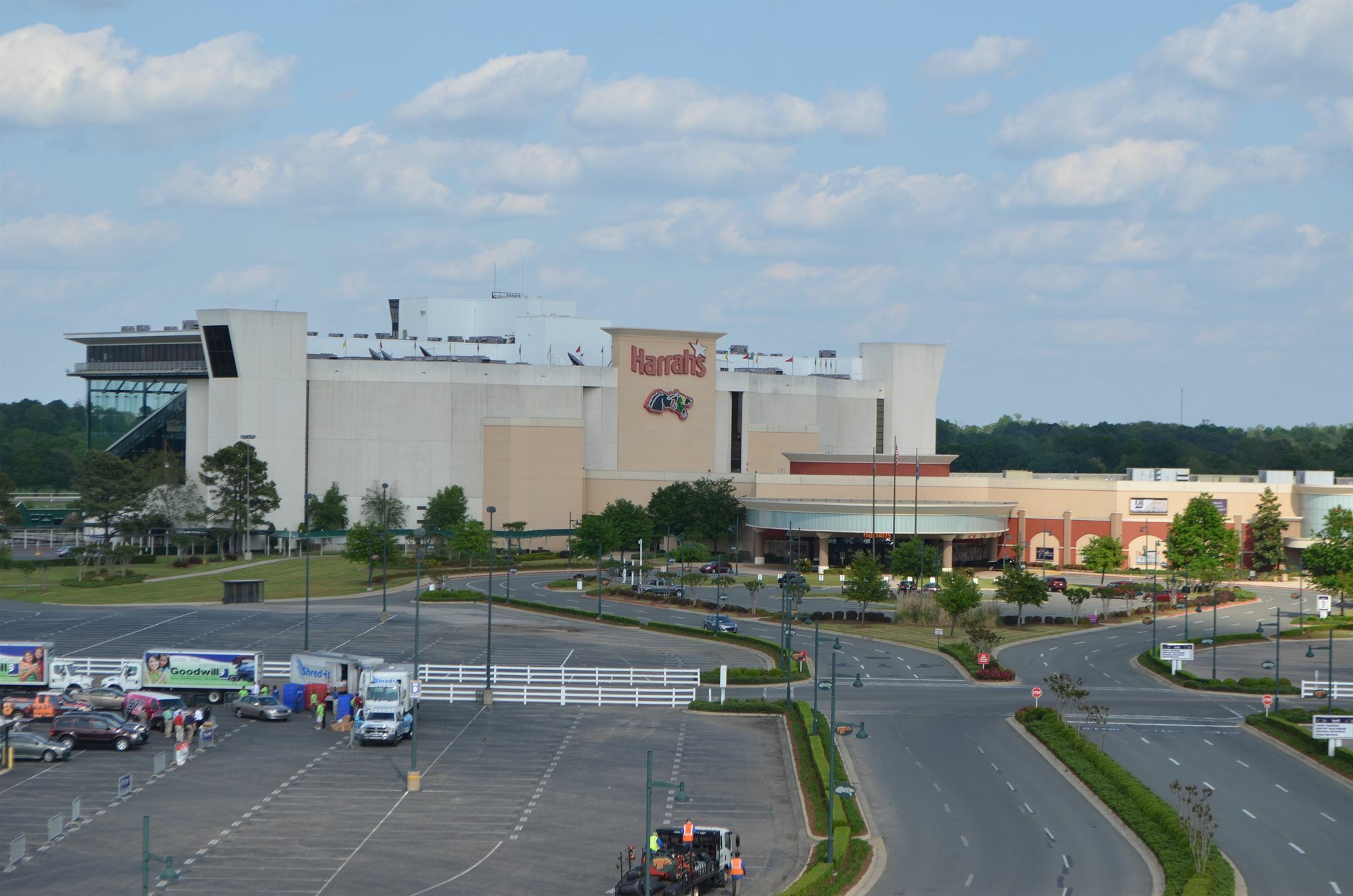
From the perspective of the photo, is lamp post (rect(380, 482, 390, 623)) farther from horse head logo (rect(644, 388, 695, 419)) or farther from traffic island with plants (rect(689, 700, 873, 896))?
traffic island with plants (rect(689, 700, 873, 896))

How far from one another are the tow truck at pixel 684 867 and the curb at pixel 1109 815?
37.8 feet

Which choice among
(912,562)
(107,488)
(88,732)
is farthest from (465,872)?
(107,488)

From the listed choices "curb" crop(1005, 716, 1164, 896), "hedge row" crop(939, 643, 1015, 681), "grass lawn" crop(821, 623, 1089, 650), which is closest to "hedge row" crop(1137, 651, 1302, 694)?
"hedge row" crop(939, 643, 1015, 681)

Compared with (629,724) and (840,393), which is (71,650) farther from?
(840,393)

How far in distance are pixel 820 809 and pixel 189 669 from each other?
106 ft

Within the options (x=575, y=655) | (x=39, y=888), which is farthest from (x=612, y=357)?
(x=39, y=888)

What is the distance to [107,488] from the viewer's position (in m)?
131

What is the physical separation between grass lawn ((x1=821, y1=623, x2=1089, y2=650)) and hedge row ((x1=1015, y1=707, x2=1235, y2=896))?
89.7 feet

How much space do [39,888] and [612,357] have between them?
118 m

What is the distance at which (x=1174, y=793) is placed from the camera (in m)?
49.8

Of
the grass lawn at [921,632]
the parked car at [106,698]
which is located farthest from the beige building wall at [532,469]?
the parked car at [106,698]

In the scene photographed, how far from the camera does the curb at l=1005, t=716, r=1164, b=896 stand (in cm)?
4047

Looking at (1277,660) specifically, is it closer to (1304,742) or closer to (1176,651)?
(1176,651)

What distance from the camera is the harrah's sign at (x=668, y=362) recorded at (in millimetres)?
Answer: 153375
